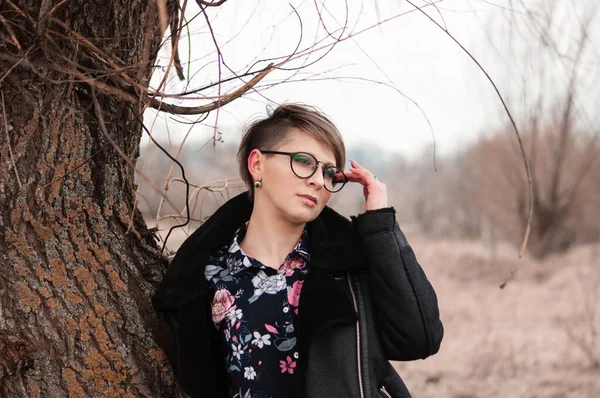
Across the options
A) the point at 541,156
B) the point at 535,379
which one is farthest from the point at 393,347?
the point at 541,156

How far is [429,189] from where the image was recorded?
37406 millimetres

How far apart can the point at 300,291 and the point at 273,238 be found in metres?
0.20

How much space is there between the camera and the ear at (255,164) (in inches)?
83.1

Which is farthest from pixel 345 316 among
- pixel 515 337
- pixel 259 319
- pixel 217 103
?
pixel 515 337

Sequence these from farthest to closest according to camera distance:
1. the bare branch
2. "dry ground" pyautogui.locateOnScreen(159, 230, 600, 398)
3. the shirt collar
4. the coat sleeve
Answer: "dry ground" pyautogui.locateOnScreen(159, 230, 600, 398), the shirt collar, the coat sleeve, the bare branch

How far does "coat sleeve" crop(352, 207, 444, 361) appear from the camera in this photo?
5.99 feet

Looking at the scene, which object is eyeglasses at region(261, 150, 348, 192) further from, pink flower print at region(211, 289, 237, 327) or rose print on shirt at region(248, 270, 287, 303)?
pink flower print at region(211, 289, 237, 327)

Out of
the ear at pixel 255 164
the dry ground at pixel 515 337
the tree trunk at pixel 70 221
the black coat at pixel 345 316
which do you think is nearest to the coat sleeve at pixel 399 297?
the black coat at pixel 345 316

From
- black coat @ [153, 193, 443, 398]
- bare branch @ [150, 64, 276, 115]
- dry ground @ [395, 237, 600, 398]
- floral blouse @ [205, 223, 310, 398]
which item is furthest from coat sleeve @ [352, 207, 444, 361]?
dry ground @ [395, 237, 600, 398]

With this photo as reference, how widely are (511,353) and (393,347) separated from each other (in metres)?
5.02

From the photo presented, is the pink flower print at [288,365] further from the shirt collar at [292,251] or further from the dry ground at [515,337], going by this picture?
the dry ground at [515,337]

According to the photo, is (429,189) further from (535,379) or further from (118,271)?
(118,271)

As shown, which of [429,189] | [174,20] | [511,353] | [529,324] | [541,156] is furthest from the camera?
[429,189]

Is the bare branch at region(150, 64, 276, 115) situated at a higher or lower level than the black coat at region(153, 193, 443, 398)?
higher
